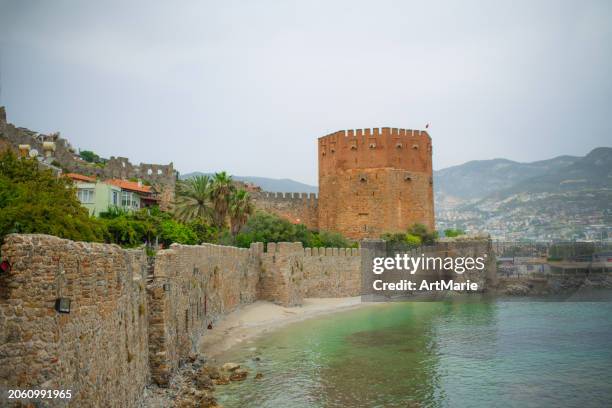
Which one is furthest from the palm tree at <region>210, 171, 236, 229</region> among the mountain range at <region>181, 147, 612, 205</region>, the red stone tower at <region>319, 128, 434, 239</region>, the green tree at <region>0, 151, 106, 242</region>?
the mountain range at <region>181, 147, 612, 205</region>

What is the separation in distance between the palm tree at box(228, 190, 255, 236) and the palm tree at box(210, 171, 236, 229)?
368 millimetres

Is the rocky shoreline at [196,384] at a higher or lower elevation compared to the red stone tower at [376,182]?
lower

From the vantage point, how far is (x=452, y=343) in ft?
64.3

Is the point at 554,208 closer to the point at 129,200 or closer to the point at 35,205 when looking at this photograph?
the point at 129,200

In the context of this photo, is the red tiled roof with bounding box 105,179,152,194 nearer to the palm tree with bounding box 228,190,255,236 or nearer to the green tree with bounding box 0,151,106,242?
the palm tree with bounding box 228,190,255,236

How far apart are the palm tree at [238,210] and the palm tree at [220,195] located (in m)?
0.37

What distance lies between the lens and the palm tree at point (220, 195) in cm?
2962

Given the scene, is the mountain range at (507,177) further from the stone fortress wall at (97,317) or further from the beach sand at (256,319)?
the stone fortress wall at (97,317)

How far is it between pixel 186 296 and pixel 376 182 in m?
27.4

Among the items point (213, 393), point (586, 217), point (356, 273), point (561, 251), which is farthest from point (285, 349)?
point (586, 217)

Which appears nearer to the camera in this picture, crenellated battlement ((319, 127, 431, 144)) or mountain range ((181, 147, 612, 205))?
crenellated battlement ((319, 127, 431, 144))

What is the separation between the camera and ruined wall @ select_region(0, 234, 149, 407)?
5.26 metres

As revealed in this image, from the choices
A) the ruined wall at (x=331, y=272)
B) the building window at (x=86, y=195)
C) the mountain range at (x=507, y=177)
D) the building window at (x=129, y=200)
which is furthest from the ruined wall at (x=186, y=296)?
the mountain range at (x=507, y=177)

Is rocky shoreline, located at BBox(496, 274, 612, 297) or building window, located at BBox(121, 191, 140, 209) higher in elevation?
building window, located at BBox(121, 191, 140, 209)
